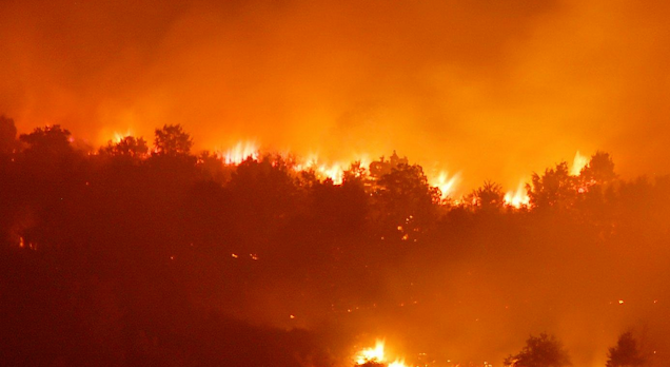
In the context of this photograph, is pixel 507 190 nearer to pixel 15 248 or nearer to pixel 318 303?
pixel 318 303

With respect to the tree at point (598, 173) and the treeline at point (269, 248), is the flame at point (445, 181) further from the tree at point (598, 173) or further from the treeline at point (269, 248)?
the treeline at point (269, 248)

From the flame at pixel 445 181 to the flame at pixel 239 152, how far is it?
942 cm

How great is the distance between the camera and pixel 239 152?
1356 inches

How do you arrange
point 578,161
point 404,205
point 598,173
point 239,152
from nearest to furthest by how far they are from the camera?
point 404,205, point 598,173, point 578,161, point 239,152

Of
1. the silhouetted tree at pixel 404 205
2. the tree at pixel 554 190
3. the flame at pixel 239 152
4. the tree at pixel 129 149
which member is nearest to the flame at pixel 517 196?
the tree at pixel 554 190

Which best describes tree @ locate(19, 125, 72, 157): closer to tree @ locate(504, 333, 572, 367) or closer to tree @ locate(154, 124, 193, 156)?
tree @ locate(154, 124, 193, 156)

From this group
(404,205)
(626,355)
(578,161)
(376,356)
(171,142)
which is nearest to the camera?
(626,355)

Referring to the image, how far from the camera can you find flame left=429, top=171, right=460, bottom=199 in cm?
2910

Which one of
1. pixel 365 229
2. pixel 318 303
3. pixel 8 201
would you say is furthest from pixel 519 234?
pixel 8 201

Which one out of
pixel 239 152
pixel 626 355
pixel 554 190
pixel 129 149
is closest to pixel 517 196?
pixel 554 190

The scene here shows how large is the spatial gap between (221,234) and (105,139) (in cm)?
2032

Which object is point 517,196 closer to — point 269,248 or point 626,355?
point 626,355

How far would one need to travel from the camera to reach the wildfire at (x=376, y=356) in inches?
689

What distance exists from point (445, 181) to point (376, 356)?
14.2 m
